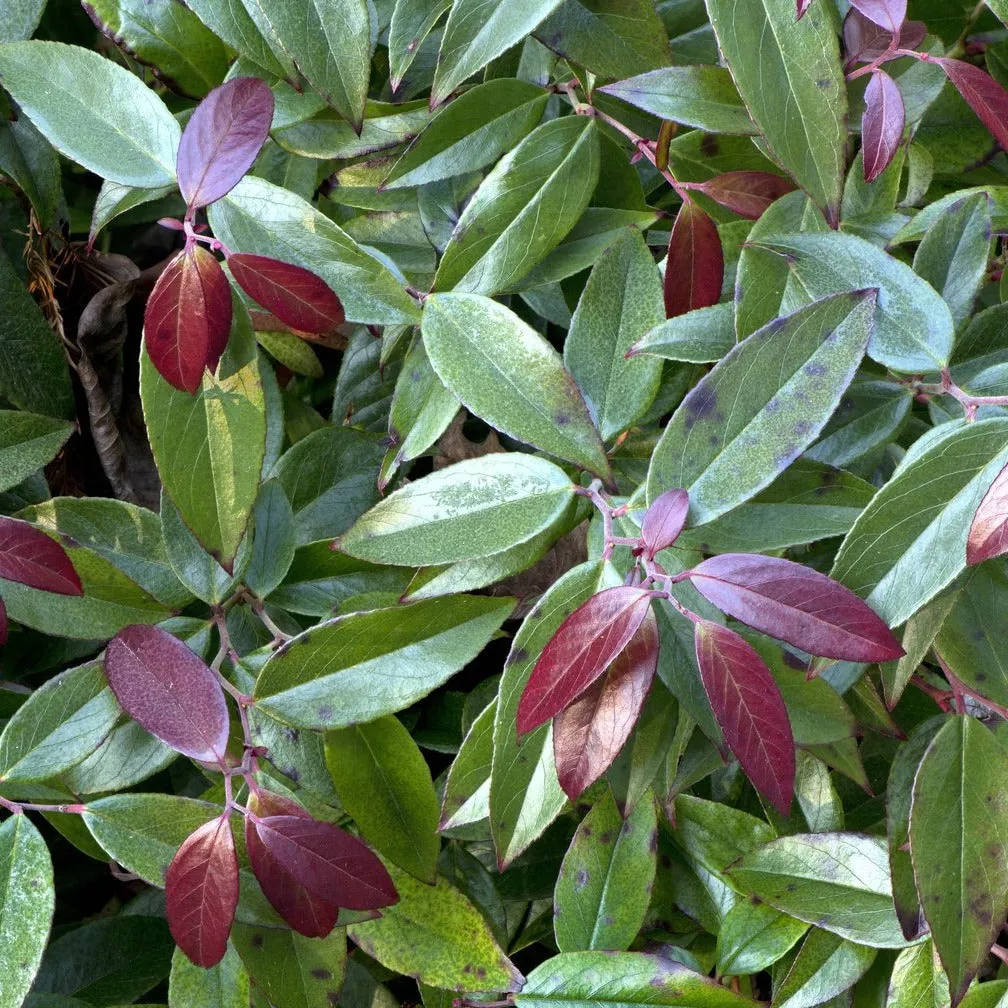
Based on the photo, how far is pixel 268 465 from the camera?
2.39 ft

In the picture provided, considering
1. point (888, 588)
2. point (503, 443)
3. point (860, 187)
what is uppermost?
point (860, 187)

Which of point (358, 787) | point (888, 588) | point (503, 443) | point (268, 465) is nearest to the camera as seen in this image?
point (888, 588)

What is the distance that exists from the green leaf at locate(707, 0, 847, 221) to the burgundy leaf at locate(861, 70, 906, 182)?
0.06 ft

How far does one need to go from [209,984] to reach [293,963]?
53 mm

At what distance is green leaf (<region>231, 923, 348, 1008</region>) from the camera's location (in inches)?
25.0

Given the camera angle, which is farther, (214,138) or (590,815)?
(590,815)

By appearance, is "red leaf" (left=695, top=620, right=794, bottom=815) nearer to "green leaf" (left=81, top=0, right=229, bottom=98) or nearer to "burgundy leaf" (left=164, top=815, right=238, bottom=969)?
"burgundy leaf" (left=164, top=815, right=238, bottom=969)

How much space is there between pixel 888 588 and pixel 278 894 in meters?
0.36

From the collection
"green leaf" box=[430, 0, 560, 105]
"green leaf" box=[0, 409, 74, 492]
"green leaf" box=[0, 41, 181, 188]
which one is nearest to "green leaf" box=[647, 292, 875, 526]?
"green leaf" box=[430, 0, 560, 105]

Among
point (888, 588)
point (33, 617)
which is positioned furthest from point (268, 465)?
point (888, 588)

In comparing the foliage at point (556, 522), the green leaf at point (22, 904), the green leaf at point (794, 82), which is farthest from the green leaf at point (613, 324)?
the green leaf at point (22, 904)

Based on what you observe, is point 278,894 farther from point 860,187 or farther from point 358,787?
point 860,187

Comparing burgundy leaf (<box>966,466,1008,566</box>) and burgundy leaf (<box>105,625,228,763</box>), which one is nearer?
burgundy leaf (<box>966,466,1008,566</box>)

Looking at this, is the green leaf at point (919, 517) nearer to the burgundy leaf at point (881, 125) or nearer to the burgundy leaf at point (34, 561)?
the burgundy leaf at point (881, 125)
